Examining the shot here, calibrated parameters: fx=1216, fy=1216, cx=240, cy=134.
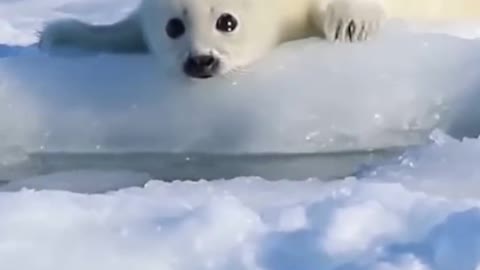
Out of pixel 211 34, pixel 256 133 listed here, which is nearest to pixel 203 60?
pixel 211 34

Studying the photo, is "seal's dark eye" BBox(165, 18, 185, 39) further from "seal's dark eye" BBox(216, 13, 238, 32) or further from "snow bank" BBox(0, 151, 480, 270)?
"snow bank" BBox(0, 151, 480, 270)

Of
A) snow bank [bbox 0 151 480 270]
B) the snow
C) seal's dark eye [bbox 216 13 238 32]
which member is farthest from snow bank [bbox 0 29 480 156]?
snow bank [bbox 0 151 480 270]

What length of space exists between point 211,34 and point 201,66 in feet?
0.48

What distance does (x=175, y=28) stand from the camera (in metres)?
3.31

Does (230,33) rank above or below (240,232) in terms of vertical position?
→ below

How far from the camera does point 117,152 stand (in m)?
3.15

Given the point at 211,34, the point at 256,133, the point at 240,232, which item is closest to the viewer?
the point at 240,232

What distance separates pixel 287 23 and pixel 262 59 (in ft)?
0.99

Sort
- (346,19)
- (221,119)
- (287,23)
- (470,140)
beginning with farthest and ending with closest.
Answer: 1. (287,23)
2. (346,19)
3. (221,119)
4. (470,140)

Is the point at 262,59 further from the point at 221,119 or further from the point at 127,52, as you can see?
the point at 127,52

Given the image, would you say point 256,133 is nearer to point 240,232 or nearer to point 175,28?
point 175,28

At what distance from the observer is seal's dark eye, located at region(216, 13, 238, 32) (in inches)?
128

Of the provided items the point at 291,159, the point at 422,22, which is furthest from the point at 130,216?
the point at 422,22

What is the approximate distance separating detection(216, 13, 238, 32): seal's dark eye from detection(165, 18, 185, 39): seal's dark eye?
104 mm
